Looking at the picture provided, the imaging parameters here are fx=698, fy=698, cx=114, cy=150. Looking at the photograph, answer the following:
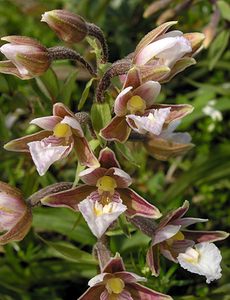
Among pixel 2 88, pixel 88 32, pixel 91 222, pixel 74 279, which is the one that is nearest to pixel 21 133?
pixel 2 88

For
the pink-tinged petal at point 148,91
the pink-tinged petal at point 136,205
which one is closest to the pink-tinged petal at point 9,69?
the pink-tinged petal at point 148,91

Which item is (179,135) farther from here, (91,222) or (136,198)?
(91,222)

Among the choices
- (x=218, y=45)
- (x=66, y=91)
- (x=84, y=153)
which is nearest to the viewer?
(x=84, y=153)

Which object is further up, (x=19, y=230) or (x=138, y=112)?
(x=138, y=112)

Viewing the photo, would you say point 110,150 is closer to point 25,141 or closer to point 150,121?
point 150,121

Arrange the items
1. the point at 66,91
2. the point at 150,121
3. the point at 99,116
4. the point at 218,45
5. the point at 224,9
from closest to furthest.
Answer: the point at 150,121
the point at 99,116
the point at 66,91
the point at 224,9
the point at 218,45

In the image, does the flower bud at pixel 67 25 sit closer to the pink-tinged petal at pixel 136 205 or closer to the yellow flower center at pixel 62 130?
the yellow flower center at pixel 62 130

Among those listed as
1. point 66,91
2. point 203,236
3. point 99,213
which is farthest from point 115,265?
point 66,91

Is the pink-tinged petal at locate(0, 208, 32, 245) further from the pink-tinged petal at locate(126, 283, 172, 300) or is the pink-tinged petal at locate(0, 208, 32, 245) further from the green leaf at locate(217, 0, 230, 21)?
the green leaf at locate(217, 0, 230, 21)
